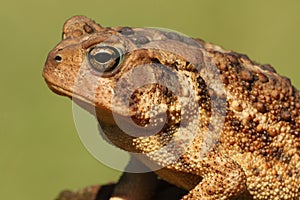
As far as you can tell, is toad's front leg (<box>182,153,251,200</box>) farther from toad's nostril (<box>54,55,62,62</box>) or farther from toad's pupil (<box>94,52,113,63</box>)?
toad's nostril (<box>54,55,62,62</box>)

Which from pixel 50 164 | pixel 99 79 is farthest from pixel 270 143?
pixel 50 164

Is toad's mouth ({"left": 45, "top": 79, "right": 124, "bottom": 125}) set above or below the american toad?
below

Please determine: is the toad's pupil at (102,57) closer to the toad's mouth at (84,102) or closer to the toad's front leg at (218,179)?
the toad's mouth at (84,102)

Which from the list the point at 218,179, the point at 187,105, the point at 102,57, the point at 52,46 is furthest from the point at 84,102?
the point at 52,46

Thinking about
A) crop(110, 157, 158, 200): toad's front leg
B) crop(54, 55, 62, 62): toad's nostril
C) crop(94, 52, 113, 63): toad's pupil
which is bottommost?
crop(110, 157, 158, 200): toad's front leg

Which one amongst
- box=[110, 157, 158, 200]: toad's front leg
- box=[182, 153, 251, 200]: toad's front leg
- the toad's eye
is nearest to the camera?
the toad's eye

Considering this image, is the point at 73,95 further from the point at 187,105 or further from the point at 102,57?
the point at 187,105

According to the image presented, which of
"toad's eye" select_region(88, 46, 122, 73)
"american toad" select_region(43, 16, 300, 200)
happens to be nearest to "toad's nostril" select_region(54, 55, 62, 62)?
"american toad" select_region(43, 16, 300, 200)
